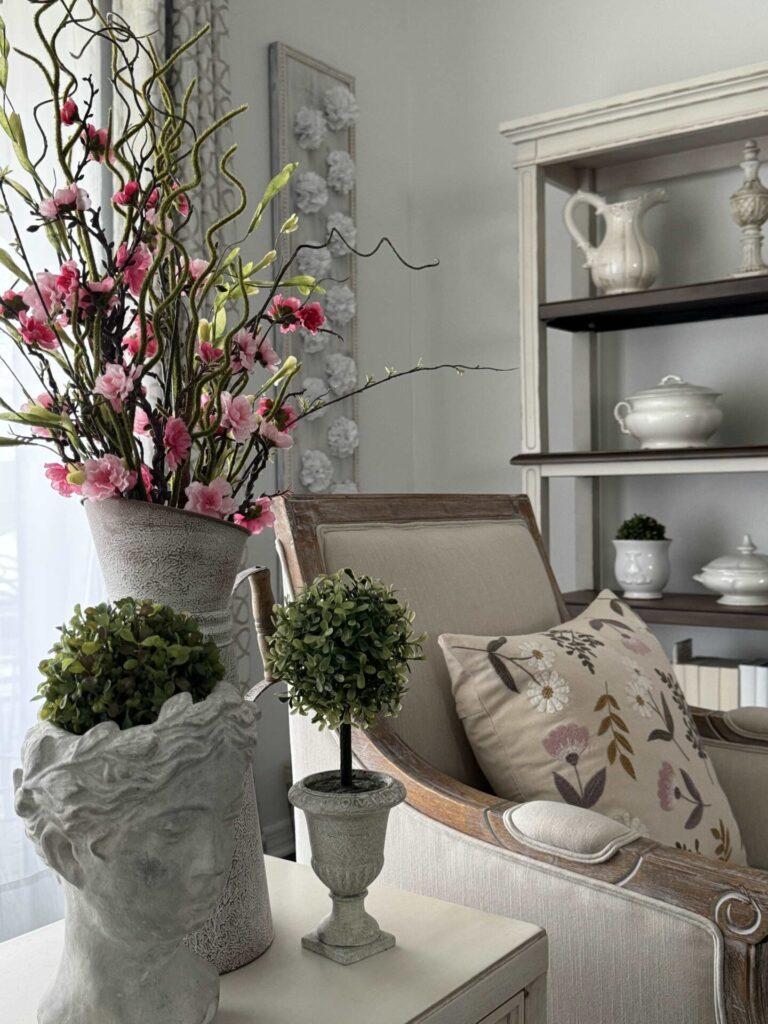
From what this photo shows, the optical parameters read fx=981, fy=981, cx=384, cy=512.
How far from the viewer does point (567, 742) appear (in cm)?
129

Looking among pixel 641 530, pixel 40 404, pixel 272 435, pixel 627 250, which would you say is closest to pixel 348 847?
pixel 272 435

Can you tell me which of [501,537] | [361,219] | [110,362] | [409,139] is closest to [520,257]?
[361,219]

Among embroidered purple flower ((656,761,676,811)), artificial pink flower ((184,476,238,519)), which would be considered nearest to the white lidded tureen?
embroidered purple flower ((656,761,676,811))

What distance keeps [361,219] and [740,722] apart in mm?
2089

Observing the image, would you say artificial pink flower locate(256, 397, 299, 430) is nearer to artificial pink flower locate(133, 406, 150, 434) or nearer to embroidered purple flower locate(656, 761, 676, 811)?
artificial pink flower locate(133, 406, 150, 434)

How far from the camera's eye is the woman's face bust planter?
672 millimetres

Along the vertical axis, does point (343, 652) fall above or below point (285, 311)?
below

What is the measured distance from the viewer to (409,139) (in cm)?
332

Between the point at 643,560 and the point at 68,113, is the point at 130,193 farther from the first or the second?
the point at 643,560

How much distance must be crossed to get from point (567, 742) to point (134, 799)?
2.46ft

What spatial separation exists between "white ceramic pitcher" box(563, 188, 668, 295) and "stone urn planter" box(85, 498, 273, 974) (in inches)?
74.7

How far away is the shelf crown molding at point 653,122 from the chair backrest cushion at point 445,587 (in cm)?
130

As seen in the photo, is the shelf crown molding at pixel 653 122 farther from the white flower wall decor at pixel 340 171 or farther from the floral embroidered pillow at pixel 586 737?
the floral embroidered pillow at pixel 586 737

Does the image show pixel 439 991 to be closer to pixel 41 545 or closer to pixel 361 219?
pixel 41 545
